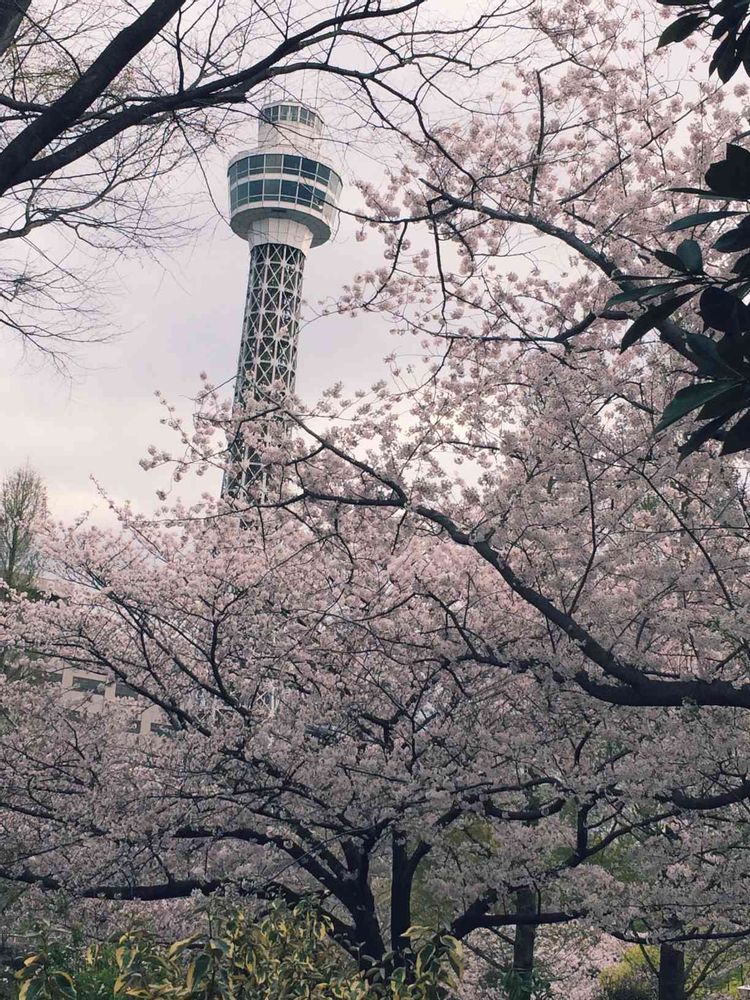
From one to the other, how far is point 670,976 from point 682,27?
1220cm

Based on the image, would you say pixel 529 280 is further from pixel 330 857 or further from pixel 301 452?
pixel 330 857

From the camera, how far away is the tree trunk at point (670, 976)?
39.1 ft

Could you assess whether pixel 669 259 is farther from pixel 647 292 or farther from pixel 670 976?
pixel 670 976

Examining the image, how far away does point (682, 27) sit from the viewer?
2789mm

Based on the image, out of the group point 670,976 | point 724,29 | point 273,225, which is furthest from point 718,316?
point 273,225

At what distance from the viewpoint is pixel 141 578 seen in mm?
10328

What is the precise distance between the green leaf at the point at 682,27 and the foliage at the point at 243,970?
3.58 metres

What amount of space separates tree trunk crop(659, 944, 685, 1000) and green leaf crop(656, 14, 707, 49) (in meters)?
11.7

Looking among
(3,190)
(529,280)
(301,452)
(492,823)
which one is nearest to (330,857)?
(492,823)

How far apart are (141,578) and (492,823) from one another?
14.8 ft

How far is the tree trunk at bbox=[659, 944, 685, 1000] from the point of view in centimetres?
1192

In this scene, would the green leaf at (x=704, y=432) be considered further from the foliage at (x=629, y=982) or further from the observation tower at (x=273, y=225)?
the observation tower at (x=273, y=225)

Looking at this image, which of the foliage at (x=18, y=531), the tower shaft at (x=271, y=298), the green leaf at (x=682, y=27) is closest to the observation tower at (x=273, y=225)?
the tower shaft at (x=271, y=298)

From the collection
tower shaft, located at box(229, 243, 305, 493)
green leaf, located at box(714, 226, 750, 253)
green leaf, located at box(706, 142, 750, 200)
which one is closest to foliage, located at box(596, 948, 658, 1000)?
green leaf, located at box(714, 226, 750, 253)
